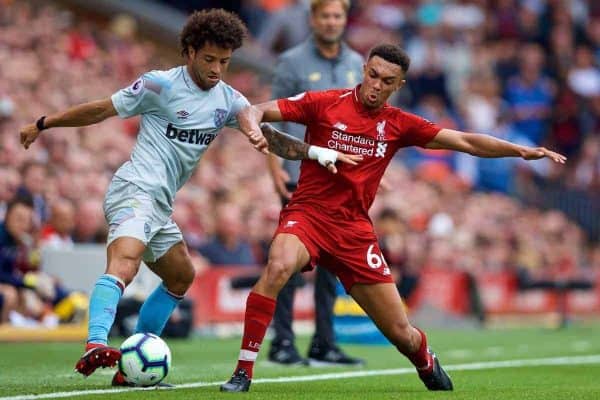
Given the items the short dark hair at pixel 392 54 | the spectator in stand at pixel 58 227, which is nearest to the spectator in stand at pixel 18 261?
the spectator in stand at pixel 58 227

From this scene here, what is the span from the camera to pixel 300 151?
8250mm

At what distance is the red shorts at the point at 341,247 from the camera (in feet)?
26.6

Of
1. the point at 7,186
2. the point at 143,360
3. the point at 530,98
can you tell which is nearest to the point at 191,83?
the point at 143,360

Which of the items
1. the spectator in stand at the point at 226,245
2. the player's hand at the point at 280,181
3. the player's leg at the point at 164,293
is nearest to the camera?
the player's leg at the point at 164,293

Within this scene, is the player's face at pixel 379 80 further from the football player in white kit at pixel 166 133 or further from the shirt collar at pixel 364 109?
the football player in white kit at pixel 166 133

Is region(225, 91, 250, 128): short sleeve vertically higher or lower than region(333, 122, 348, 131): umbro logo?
higher

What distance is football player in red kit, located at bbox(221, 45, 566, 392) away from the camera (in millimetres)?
8148

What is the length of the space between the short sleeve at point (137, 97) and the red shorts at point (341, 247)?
107cm

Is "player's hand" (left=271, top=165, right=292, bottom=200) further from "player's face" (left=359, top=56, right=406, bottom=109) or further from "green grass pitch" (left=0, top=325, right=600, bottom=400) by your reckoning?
"player's face" (left=359, top=56, right=406, bottom=109)

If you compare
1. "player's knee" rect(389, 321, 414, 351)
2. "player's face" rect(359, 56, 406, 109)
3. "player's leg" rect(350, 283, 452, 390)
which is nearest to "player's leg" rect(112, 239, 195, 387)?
"player's leg" rect(350, 283, 452, 390)

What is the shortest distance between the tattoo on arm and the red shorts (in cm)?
34

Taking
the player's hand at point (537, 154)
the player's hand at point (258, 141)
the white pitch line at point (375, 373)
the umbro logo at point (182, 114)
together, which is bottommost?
the white pitch line at point (375, 373)

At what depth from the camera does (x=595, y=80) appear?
25406 mm

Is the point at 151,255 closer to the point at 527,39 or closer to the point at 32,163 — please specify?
the point at 32,163
